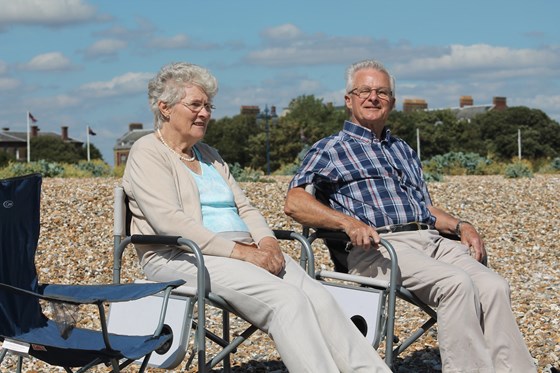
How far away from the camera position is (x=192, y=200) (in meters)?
4.24

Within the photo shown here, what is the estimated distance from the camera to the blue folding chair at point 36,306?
3.58m

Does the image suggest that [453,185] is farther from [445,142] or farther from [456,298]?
[445,142]

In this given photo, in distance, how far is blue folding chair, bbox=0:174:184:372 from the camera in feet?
11.7

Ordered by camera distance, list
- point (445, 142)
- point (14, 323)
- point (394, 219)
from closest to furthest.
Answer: point (14, 323)
point (394, 219)
point (445, 142)

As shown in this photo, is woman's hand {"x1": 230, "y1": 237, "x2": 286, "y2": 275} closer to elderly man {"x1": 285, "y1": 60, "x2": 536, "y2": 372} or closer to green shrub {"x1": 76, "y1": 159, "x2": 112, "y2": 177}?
elderly man {"x1": 285, "y1": 60, "x2": 536, "y2": 372}

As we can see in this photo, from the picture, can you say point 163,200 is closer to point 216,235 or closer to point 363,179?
point 216,235

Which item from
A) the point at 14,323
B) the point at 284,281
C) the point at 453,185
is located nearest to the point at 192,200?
the point at 284,281

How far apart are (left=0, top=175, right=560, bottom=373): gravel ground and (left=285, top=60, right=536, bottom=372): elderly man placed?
3.02 ft

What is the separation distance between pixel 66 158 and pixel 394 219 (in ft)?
218

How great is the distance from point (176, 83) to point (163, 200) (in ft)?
1.91

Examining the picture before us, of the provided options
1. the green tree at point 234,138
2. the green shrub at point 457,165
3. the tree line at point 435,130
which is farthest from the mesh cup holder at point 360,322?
the green tree at point 234,138

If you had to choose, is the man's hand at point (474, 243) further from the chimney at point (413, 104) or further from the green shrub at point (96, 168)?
the chimney at point (413, 104)

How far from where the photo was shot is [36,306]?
3902 mm

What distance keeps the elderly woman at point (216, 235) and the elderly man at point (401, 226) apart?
36cm
